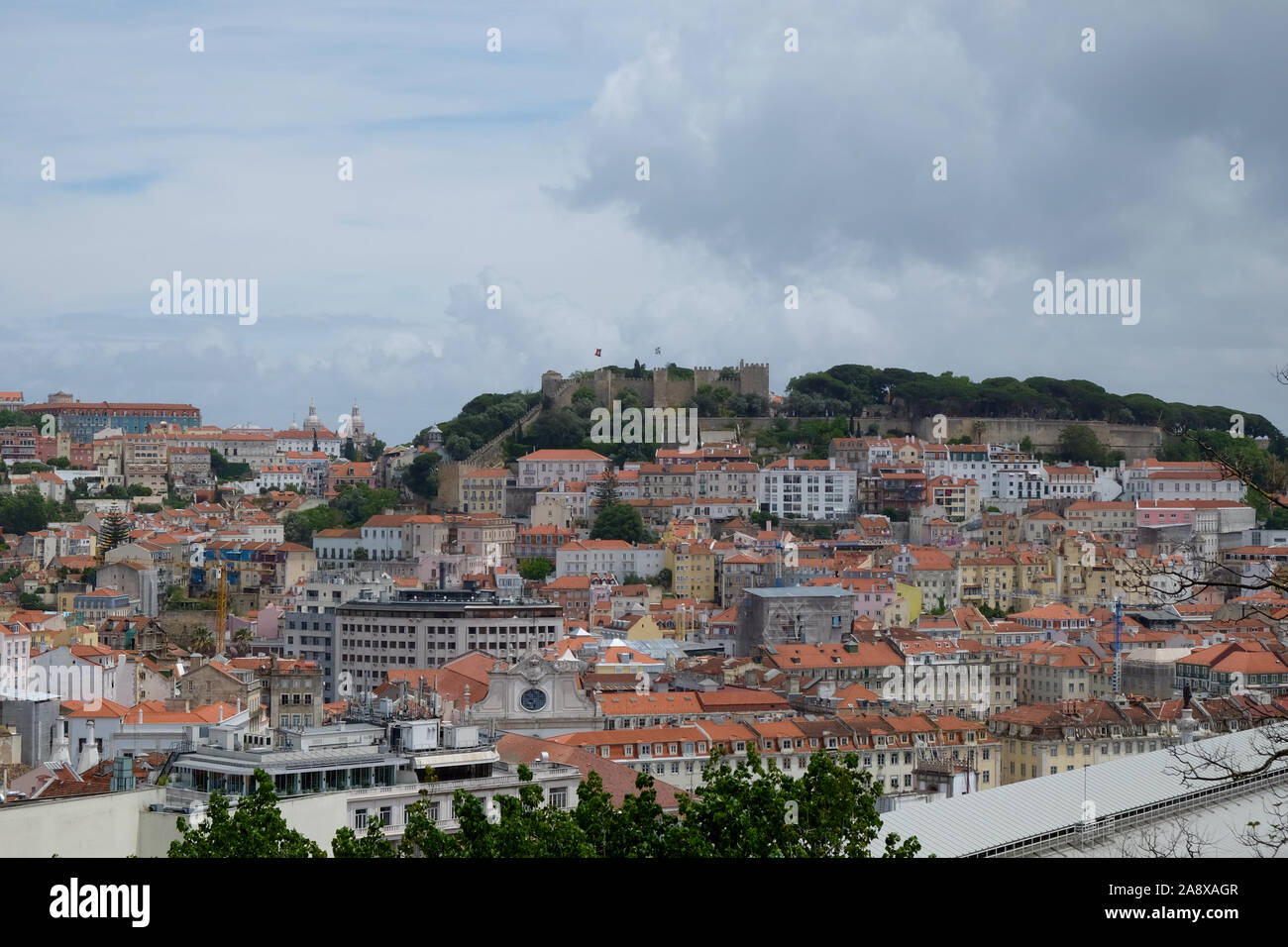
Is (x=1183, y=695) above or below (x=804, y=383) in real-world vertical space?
below

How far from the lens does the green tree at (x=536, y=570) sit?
58.5 m

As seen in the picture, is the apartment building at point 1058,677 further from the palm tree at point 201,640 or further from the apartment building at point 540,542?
the apartment building at point 540,542

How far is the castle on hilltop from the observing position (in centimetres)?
7625

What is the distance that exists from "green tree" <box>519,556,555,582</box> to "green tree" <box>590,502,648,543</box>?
7.97 ft

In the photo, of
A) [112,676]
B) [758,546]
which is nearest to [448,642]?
[112,676]

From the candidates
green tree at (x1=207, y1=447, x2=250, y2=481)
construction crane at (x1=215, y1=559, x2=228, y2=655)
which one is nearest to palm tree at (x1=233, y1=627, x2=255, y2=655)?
construction crane at (x1=215, y1=559, x2=228, y2=655)

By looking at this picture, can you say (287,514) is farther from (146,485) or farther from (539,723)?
(539,723)

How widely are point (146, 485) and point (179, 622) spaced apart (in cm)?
2771

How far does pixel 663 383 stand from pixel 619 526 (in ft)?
51.6

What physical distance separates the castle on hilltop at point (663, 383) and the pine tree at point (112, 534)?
18149 millimetres

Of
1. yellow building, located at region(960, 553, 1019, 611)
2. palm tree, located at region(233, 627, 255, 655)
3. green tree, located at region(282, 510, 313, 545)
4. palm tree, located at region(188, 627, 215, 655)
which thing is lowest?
palm tree, located at region(188, 627, 215, 655)

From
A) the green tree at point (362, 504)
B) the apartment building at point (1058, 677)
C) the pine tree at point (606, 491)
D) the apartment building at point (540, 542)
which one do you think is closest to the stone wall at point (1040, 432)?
the pine tree at point (606, 491)

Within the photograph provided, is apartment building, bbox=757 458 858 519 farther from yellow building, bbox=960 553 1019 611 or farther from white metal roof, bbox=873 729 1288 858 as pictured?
white metal roof, bbox=873 729 1288 858

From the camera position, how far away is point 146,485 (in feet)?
261
